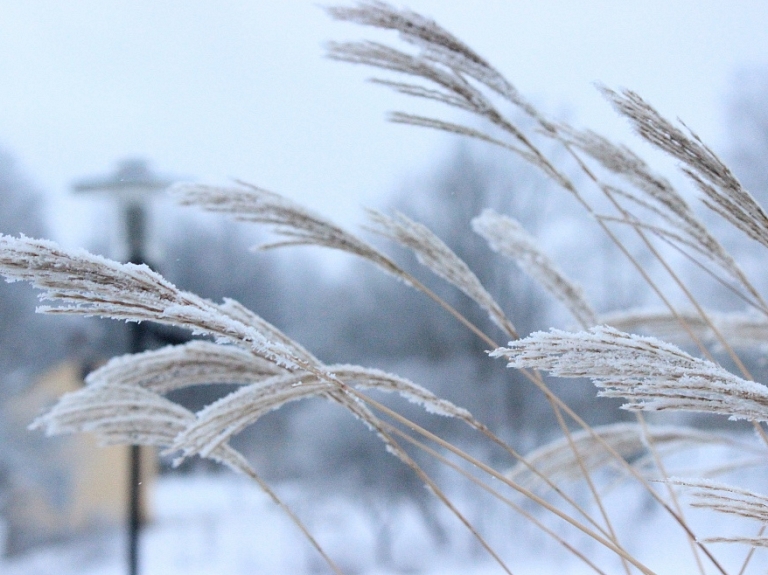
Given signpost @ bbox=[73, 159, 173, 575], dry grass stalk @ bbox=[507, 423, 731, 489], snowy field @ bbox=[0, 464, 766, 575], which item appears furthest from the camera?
snowy field @ bbox=[0, 464, 766, 575]

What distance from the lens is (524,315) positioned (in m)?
6.23

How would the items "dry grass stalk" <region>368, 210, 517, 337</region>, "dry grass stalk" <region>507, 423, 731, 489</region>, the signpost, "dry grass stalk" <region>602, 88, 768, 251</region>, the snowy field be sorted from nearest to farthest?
"dry grass stalk" <region>602, 88, 768, 251</region>, "dry grass stalk" <region>368, 210, 517, 337</region>, "dry grass stalk" <region>507, 423, 731, 489</region>, the signpost, the snowy field

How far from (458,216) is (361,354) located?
1854 mm

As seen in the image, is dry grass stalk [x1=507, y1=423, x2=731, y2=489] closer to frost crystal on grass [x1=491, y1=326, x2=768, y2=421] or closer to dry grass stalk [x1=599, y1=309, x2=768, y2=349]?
dry grass stalk [x1=599, y1=309, x2=768, y2=349]

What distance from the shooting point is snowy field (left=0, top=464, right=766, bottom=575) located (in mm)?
6098

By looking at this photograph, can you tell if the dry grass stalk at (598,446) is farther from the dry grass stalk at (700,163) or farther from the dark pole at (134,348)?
the dark pole at (134,348)

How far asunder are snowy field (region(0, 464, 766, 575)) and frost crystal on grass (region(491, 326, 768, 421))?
18.5 ft

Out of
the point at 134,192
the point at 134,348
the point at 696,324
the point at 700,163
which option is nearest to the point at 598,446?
the point at 696,324

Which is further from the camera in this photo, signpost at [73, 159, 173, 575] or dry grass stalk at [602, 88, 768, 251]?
signpost at [73, 159, 173, 575]

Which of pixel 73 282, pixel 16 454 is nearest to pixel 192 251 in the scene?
pixel 16 454

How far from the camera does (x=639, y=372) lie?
0.40m

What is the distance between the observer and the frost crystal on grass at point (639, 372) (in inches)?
15.4

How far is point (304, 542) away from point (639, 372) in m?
7.18

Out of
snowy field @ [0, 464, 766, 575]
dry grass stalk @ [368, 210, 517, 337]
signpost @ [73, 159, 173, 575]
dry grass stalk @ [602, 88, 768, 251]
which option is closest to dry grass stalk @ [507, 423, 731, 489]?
dry grass stalk @ [368, 210, 517, 337]
